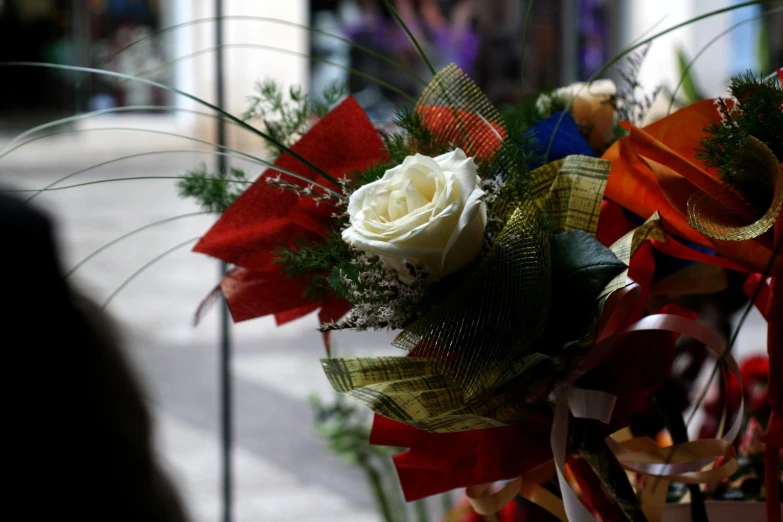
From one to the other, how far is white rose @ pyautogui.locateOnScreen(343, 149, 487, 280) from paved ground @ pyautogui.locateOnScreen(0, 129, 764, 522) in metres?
1.04

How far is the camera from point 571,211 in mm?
528

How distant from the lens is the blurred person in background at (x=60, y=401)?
1.80ft

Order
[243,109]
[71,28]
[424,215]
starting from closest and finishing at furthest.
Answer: [424,215] → [243,109] → [71,28]

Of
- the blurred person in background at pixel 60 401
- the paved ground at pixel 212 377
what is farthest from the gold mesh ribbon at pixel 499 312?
the paved ground at pixel 212 377

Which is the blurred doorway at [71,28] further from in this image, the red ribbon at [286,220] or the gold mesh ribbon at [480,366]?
the gold mesh ribbon at [480,366]

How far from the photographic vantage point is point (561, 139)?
24.0 inches

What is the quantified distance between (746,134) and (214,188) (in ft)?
1.15

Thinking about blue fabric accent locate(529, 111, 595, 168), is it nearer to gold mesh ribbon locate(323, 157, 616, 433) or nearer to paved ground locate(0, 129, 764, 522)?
gold mesh ribbon locate(323, 157, 616, 433)

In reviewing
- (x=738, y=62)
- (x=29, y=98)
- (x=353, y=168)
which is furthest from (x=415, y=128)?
(x=29, y=98)

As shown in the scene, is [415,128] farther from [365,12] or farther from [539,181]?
[365,12]

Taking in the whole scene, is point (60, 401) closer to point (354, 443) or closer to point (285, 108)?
point (285, 108)

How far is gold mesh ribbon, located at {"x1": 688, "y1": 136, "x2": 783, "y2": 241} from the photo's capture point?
1.55 feet

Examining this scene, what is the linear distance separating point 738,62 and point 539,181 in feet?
11.8

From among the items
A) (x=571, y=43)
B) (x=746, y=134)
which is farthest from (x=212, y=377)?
(x=746, y=134)
